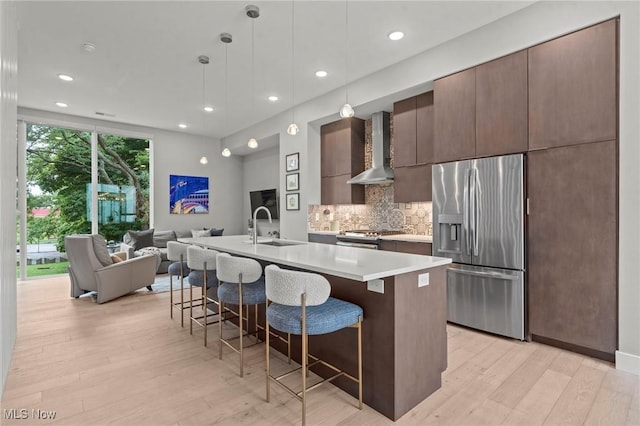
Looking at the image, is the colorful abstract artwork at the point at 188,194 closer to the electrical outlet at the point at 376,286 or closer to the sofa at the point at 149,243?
the sofa at the point at 149,243

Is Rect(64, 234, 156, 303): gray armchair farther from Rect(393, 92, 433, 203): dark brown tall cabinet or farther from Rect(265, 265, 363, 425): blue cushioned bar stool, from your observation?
Rect(393, 92, 433, 203): dark brown tall cabinet

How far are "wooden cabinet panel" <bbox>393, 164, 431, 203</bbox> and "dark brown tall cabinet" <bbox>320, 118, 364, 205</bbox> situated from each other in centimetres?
95

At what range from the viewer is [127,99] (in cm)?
548

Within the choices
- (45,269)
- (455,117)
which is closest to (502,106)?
(455,117)

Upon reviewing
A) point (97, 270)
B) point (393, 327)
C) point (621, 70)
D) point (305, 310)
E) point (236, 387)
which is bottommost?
point (236, 387)

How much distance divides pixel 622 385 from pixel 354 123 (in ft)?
14.3

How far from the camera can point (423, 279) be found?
2.14 meters

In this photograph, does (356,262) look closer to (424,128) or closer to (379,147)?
(424,128)

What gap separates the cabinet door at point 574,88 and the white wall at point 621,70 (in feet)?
0.22

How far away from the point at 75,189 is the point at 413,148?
6.32m

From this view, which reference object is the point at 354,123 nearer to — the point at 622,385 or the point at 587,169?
the point at 587,169

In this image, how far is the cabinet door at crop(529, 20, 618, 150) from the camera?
2662 millimetres

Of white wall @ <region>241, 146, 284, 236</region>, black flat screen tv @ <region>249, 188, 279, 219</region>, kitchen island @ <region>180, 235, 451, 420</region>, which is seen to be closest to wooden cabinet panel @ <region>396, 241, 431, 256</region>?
kitchen island @ <region>180, 235, 451, 420</region>

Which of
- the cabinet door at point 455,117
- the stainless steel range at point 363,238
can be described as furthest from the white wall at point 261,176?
the cabinet door at point 455,117
